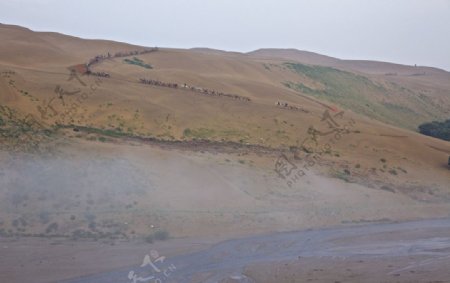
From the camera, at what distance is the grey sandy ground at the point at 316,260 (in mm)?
19078

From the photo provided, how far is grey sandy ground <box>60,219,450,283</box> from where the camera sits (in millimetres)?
19078

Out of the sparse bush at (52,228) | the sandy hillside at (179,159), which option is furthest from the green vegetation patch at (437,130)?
the sparse bush at (52,228)

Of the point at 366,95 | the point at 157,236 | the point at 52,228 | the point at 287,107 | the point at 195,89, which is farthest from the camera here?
the point at 366,95

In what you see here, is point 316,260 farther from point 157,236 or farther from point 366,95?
point 366,95

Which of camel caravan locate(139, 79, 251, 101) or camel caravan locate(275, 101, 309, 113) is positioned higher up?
camel caravan locate(139, 79, 251, 101)

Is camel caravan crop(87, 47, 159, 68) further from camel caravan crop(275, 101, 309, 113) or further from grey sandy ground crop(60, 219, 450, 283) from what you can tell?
grey sandy ground crop(60, 219, 450, 283)

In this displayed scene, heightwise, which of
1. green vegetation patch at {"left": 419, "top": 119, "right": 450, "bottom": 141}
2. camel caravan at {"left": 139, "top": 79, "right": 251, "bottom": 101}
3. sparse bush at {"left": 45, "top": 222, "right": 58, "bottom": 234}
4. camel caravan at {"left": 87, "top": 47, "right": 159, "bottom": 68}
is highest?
camel caravan at {"left": 87, "top": 47, "right": 159, "bottom": 68}

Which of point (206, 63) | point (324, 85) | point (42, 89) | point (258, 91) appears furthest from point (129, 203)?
point (324, 85)

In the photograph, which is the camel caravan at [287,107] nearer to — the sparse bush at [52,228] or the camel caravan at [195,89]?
the camel caravan at [195,89]

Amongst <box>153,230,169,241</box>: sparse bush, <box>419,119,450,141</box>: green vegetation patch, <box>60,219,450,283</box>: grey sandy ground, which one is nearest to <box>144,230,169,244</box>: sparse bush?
<box>153,230,169,241</box>: sparse bush

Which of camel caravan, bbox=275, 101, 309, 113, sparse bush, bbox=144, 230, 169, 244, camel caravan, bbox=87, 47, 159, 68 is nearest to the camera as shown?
sparse bush, bbox=144, 230, 169, 244

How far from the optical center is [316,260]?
21.7 m

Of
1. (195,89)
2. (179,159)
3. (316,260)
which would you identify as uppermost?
(195,89)

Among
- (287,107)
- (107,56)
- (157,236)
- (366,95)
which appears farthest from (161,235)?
(366,95)
